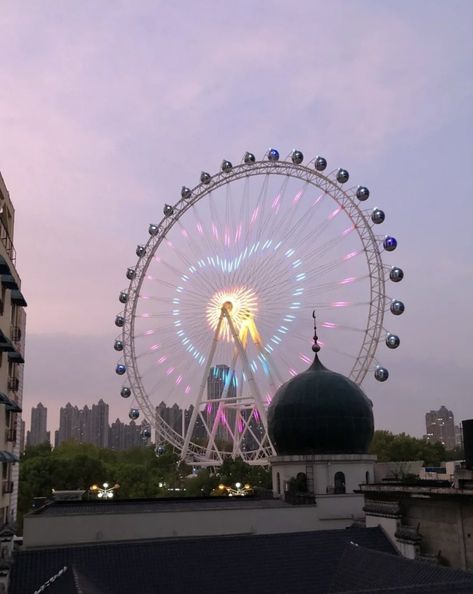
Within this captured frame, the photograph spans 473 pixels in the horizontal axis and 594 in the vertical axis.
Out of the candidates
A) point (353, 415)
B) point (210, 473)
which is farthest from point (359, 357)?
point (210, 473)

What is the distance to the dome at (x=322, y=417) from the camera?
35.9 meters

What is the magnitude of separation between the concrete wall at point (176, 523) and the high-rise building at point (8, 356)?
11.6 feet

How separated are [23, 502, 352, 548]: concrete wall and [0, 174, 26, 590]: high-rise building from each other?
3550 mm

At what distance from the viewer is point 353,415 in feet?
119

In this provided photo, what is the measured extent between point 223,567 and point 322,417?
48.3 ft

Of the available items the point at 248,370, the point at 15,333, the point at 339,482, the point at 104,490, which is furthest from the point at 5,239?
the point at 104,490

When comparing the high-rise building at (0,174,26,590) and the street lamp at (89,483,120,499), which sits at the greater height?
the high-rise building at (0,174,26,590)

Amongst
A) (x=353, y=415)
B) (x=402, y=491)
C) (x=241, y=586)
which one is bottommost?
(x=241, y=586)

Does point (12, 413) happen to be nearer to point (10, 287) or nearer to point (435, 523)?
point (10, 287)

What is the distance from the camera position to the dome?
3591 cm

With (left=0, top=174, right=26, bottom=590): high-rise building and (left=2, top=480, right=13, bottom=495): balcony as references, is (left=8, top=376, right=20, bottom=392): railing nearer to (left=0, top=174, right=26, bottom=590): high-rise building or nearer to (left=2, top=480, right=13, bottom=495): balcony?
(left=0, top=174, right=26, bottom=590): high-rise building

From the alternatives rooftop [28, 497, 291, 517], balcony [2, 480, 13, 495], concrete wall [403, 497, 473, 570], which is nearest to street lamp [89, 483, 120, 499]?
balcony [2, 480, 13, 495]

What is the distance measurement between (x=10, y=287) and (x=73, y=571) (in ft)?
58.6

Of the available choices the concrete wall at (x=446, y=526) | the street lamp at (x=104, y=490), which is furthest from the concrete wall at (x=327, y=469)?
the street lamp at (x=104, y=490)
